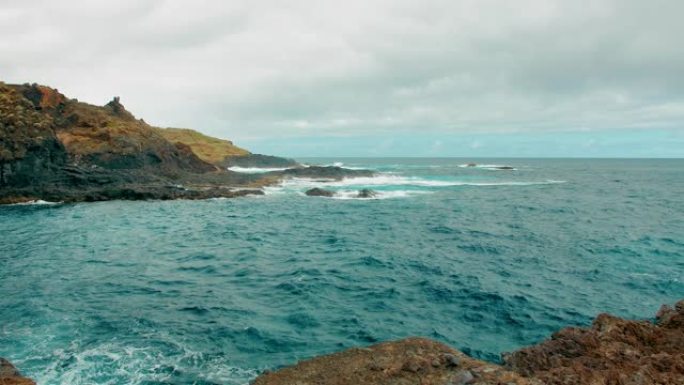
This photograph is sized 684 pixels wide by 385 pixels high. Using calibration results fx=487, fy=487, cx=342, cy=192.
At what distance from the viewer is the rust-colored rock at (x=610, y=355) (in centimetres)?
1099

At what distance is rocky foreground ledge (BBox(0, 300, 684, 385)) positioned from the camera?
10.9 meters

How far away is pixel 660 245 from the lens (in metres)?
39.9

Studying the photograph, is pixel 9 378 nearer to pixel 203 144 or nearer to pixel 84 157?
pixel 84 157

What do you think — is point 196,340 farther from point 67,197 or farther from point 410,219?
point 67,197

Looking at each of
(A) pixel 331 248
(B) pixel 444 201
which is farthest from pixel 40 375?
(B) pixel 444 201

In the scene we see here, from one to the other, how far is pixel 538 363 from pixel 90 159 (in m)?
86.3

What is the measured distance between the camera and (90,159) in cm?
8344

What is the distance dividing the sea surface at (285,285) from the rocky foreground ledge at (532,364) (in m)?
5.06

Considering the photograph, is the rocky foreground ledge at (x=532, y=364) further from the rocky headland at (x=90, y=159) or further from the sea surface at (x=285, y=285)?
the rocky headland at (x=90, y=159)

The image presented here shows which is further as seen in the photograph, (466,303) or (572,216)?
(572,216)

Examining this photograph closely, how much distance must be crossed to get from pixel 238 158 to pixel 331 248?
12315 cm

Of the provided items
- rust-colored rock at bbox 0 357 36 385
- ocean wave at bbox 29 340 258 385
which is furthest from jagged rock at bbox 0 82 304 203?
rust-colored rock at bbox 0 357 36 385

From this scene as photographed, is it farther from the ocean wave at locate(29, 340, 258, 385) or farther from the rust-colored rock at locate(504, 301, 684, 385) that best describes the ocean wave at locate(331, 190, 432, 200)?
the rust-colored rock at locate(504, 301, 684, 385)

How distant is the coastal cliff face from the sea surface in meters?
5.29
